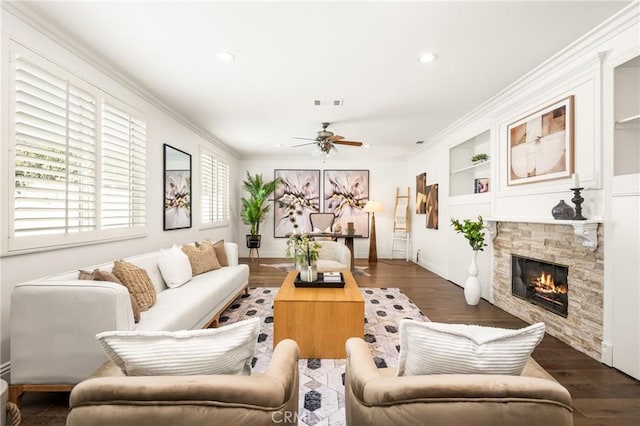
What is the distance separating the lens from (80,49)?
2525 millimetres

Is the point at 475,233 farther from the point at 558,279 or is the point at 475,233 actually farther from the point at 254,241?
the point at 254,241

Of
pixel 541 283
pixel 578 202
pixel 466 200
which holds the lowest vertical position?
pixel 541 283

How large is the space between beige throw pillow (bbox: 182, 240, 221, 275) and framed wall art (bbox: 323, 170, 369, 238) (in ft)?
13.1

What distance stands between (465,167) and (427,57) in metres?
2.85

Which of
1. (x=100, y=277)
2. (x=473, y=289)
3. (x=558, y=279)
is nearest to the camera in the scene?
(x=100, y=277)

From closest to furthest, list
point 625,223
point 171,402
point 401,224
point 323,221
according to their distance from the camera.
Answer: point 171,402 < point 625,223 < point 323,221 < point 401,224

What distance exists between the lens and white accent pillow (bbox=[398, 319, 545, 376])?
3.19 ft

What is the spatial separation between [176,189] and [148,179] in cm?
66

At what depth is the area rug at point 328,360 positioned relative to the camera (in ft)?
6.03

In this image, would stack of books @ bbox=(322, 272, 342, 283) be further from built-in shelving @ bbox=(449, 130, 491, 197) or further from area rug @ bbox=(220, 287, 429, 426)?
built-in shelving @ bbox=(449, 130, 491, 197)

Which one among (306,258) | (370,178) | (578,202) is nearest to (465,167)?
(578,202)

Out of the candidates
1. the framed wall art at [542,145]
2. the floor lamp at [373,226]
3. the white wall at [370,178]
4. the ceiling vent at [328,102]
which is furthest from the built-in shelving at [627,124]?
the white wall at [370,178]

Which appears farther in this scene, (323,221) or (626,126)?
(323,221)

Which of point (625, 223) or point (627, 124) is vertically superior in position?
point (627, 124)
